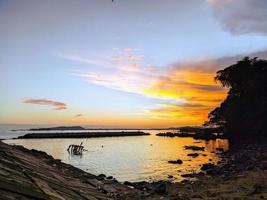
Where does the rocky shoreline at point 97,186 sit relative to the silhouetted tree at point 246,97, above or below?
below

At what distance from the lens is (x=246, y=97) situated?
81.9 m

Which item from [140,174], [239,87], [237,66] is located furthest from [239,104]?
[140,174]

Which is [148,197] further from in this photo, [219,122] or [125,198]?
[219,122]

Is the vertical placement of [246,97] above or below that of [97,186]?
above

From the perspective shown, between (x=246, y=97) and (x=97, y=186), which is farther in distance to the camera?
(x=246, y=97)

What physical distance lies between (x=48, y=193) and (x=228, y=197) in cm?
1173

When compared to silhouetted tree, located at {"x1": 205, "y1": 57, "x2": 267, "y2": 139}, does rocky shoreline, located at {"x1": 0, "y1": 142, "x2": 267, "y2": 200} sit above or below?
below

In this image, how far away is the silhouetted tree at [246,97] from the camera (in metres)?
78.6

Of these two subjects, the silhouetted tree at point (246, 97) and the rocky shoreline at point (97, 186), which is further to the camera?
the silhouetted tree at point (246, 97)

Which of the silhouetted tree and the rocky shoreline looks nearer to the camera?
the rocky shoreline

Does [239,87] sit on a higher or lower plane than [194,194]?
higher

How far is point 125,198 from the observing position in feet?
61.5

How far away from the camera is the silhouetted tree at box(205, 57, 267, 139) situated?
78625 millimetres

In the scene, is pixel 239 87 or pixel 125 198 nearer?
pixel 125 198
